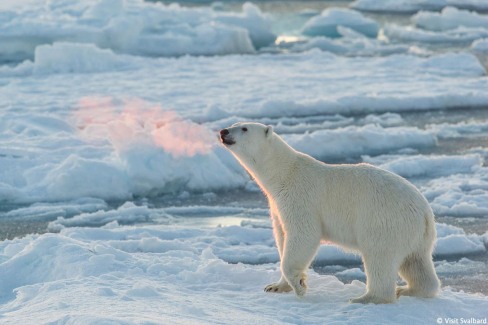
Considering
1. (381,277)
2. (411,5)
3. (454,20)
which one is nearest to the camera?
(381,277)

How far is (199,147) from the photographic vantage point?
888cm

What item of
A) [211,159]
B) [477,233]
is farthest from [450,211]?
[211,159]

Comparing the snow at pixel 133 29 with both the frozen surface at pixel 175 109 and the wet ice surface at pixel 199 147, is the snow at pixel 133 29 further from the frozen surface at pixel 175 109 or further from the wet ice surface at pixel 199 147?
the frozen surface at pixel 175 109

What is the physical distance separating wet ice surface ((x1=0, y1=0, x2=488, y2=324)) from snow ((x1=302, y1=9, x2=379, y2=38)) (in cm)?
5

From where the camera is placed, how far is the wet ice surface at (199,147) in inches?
182

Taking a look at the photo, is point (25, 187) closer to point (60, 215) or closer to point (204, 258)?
point (60, 215)

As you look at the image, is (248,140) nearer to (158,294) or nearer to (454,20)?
(158,294)

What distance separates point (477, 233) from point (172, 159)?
9.98 feet

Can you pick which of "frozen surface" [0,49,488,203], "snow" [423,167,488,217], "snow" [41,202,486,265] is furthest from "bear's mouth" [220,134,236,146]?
"frozen surface" [0,49,488,203]

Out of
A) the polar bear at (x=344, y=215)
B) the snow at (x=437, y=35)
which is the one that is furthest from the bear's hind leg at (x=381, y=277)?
the snow at (x=437, y=35)

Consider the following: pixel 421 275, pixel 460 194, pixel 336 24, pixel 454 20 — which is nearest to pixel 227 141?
pixel 421 275

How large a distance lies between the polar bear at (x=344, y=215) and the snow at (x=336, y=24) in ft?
56.0

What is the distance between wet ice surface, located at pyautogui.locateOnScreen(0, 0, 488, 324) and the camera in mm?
4613

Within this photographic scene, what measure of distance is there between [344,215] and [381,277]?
1.20ft
